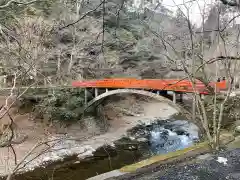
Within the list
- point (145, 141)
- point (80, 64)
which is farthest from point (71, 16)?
point (145, 141)

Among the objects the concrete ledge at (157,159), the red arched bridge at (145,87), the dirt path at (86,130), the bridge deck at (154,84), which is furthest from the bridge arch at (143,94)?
the concrete ledge at (157,159)

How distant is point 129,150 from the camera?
14.0 m

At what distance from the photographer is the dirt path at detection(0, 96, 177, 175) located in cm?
1251

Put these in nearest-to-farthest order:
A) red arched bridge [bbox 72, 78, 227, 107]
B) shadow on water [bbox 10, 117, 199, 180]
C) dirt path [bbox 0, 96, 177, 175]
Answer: shadow on water [bbox 10, 117, 199, 180] → red arched bridge [bbox 72, 78, 227, 107] → dirt path [bbox 0, 96, 177, 175]

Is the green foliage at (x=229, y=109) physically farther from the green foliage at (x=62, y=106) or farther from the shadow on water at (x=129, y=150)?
the green foliage at (x=62, y=106)

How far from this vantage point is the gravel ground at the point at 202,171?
14.3 feet

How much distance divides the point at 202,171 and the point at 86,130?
1287 centimetres

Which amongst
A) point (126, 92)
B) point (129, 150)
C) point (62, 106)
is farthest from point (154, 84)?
point (62, 106)

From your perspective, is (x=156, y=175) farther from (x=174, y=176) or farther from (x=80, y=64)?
(x=80, y=64)

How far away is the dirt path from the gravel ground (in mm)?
4243

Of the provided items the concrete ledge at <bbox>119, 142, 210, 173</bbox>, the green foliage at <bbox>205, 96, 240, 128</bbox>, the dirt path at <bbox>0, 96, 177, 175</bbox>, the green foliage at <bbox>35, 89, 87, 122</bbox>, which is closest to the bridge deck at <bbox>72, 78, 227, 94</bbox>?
the green foliage at <bbox>205, 96, 240, 128</bbox>

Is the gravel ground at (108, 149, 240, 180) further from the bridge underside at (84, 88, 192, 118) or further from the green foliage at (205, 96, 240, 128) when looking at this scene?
the bridge underside at (84, 88, 192, 118)

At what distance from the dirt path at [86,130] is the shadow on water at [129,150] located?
22.9 inches

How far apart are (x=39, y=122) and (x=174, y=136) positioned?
8044mm
